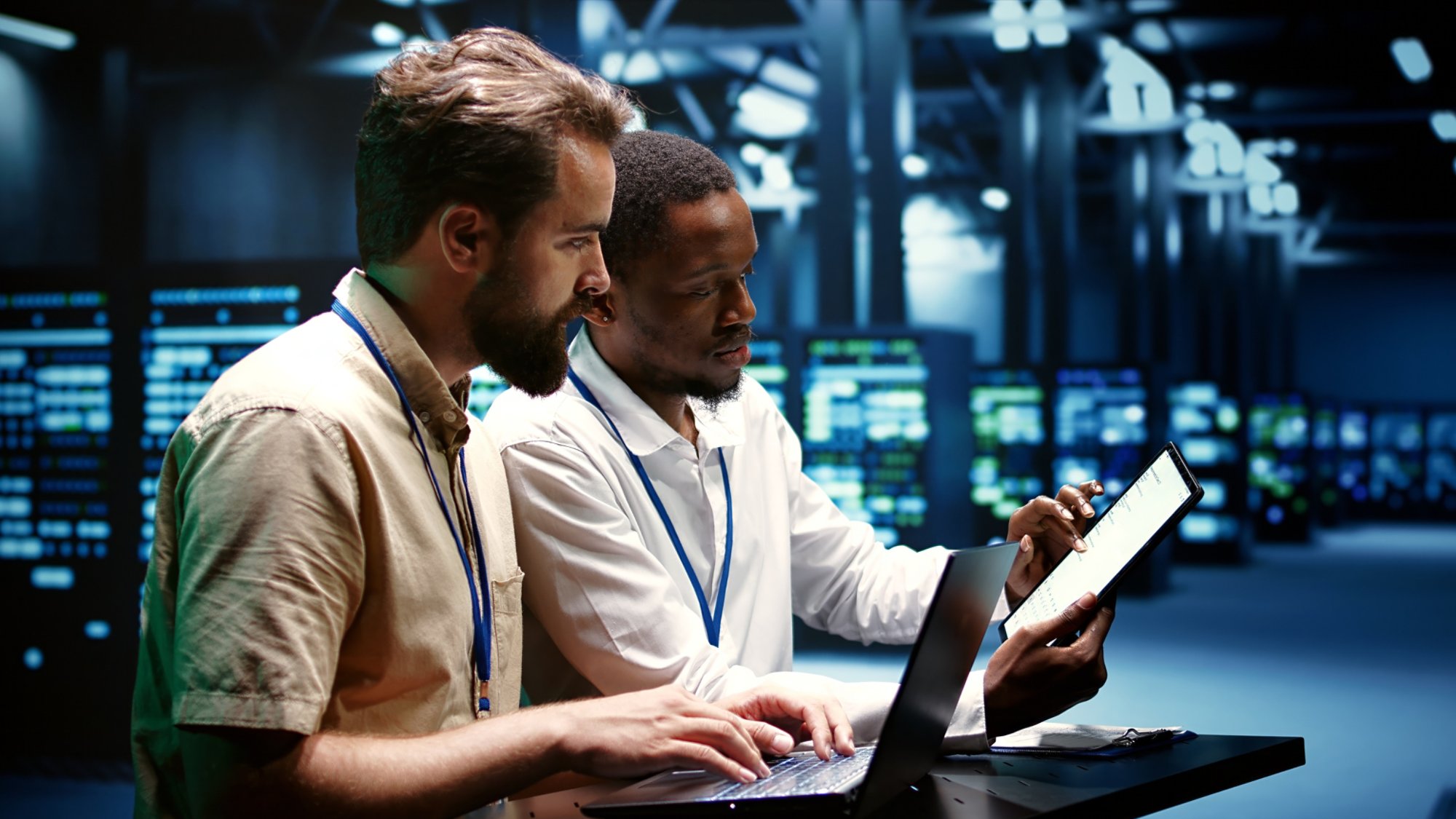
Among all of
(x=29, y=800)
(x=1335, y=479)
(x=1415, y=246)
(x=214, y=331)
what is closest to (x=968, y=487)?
(x=214, y=331)

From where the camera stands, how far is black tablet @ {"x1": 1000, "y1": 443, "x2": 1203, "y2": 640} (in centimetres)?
154

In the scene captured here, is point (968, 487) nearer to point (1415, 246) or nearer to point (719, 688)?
point (719, 688)

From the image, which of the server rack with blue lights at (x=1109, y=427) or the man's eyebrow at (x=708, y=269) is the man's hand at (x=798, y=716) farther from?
the server rack with blue lights at (x=1109, y=427)

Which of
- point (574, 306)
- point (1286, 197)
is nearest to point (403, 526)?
point (574, 306)

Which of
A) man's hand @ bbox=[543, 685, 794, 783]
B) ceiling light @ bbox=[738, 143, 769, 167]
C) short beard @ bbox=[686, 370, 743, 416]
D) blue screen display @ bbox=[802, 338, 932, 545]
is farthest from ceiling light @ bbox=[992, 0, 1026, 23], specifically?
man's hand @ bbox=[543, 685, 794, 783]

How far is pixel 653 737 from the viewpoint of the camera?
1271 millimetres

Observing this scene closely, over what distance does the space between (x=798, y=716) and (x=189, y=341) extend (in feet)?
13.6

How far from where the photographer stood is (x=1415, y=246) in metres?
22.8

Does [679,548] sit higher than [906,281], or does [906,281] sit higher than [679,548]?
[906,281]

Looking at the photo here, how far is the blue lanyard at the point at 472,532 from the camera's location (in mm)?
1387

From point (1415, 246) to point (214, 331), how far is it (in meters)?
23.2

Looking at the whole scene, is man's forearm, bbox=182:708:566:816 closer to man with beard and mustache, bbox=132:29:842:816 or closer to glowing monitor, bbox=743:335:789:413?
man with beard and mustache, bbox=132:29:842:816

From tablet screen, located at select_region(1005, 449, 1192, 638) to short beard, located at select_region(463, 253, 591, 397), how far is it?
0.68 meters

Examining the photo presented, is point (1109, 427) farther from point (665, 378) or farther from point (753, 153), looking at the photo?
point (665, 378)
